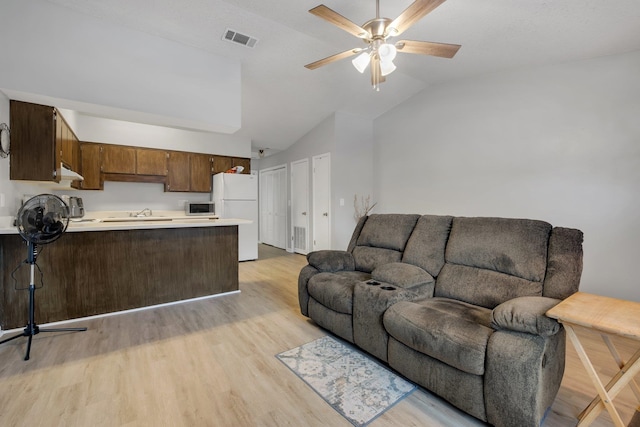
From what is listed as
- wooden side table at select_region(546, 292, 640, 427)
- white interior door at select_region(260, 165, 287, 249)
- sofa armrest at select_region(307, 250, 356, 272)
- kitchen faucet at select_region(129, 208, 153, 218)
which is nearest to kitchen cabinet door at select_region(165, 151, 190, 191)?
kitchen faucet at select_region(129, 208, 153, 218)

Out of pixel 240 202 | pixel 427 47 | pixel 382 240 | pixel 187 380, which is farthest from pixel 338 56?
pixel 240 202

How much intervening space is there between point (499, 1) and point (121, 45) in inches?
142

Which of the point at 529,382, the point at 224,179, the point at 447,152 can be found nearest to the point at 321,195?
the point at 224,179

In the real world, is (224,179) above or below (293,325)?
above

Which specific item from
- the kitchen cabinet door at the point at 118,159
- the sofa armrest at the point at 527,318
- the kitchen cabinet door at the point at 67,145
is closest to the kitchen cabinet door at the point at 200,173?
the kitchen cabinet door at the point at 118,159

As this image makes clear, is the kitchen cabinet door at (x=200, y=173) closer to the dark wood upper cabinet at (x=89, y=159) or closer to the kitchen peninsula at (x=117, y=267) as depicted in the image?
the dark wood upper cabinet at (x=89, y=159)

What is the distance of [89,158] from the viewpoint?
4.52 m

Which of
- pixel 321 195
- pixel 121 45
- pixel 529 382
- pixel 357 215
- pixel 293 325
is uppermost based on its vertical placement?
pixel 121 45

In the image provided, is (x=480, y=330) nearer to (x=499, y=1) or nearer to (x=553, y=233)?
(x=553, y=233)

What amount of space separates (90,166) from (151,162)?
2.76ft

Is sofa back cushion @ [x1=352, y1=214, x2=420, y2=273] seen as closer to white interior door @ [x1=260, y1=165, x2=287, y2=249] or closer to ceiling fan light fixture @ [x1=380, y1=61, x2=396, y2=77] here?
ceiling fan light fixture @ [x1=380, y1=61, x2=396, y2=77]

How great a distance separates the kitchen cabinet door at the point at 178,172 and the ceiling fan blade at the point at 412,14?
4301 mm

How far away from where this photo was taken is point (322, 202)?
219 inches

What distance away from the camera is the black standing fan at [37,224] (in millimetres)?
2240
